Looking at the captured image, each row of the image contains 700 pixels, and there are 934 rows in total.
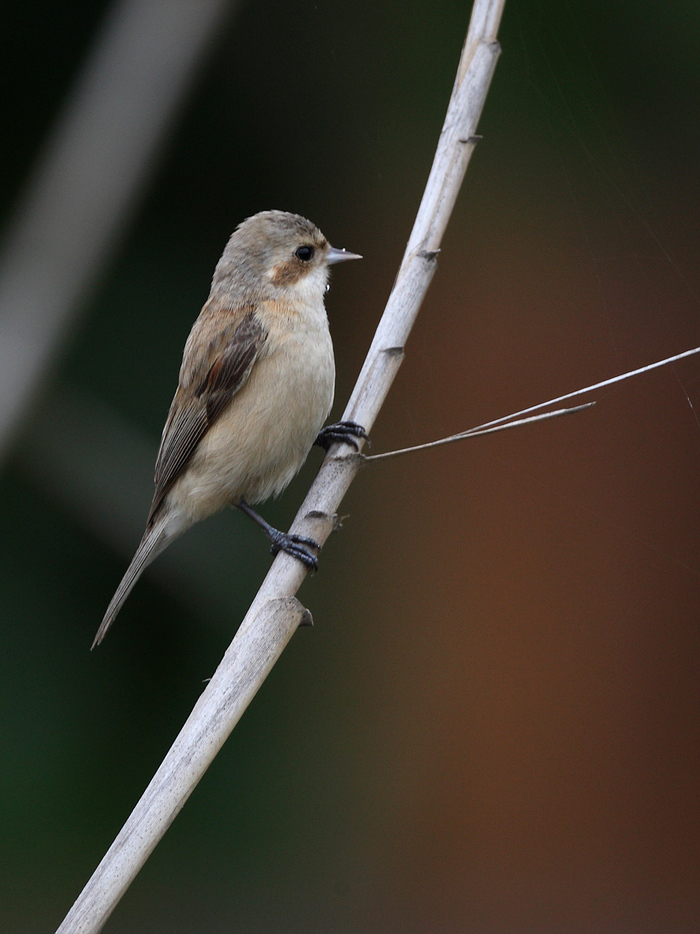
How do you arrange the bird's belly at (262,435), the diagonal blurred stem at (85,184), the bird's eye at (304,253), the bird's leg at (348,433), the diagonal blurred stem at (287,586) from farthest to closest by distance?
the bird's eye at (304,253) → the bird's belly at (262,435) → the bird's leg at (348,433) → the diagonal blurred stem at (85,184) → the diagonal blurred stem at (287,586)

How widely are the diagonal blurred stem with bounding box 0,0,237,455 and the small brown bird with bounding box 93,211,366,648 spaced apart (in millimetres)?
752

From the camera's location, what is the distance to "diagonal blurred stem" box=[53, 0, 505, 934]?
1724 mm

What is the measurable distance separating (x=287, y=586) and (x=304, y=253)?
123cm

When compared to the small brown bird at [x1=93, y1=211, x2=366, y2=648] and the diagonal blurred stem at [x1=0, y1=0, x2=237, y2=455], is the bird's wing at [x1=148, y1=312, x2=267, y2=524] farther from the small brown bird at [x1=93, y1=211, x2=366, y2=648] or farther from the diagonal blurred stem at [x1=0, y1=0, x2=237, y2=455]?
the diagonal blurred stem at [x1=0, y1=0, x2=237, y2=455]

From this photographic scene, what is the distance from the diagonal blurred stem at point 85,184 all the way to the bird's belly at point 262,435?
77 cm

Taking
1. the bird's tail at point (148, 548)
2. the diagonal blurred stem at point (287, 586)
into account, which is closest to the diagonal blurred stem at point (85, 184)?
the diagonal blurred stem at point (287, 586)

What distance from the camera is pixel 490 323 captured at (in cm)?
446

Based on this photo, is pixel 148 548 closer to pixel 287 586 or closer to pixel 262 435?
pixel 262 435

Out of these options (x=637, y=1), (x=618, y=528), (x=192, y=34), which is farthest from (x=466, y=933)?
(x=637, y=1)

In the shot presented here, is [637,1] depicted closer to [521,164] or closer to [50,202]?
[521,164]

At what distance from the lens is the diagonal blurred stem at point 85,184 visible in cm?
202

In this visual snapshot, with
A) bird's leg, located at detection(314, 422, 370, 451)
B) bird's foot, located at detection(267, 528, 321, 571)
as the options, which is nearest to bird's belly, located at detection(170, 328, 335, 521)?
bird's leg, located at detection(314, 422, 370, 451)

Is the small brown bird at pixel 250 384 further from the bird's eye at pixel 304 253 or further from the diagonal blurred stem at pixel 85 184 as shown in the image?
the diagonal blurred stem at pixel 85 184

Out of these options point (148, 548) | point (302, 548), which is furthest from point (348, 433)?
point (148, 548)
